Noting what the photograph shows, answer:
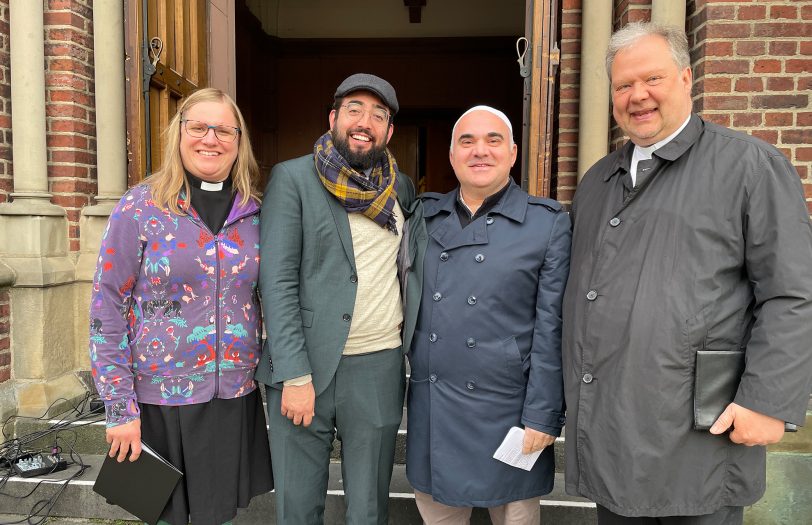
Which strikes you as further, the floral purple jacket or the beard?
the beard

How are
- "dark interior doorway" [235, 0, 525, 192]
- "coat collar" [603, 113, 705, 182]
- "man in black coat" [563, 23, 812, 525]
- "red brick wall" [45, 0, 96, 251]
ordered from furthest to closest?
"dark interior doorway" [235, 0, 525, 192] → "red brick wall" [45, 0, 96, 251] → "coat collar" [603, 113, 705, 182] → "man in black coat" [563, 23, 812, 525]

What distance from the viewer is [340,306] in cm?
201

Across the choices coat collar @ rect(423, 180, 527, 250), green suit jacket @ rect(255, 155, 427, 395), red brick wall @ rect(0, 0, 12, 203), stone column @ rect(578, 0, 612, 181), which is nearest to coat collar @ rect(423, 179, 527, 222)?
coat collar @ rect(423, 180, 527, 250)

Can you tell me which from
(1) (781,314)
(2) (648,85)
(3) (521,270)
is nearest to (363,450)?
(3) (521,270)

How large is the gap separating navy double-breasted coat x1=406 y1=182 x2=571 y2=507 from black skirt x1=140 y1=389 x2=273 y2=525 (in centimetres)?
69

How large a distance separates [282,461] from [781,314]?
1.64 m

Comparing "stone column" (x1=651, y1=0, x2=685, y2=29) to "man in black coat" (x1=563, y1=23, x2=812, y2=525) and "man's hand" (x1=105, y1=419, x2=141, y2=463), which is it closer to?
"man in black coat" (x1=563, y1=23, x2=812, y2=525)

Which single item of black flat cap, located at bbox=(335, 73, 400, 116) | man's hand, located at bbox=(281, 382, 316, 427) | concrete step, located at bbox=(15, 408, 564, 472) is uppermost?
black flat cap, located at bbox=(335, 73, 400, 116)

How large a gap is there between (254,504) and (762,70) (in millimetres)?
3317

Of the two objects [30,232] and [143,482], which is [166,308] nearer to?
[143,482]

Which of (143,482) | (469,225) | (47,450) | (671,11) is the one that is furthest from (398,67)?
(143,482)

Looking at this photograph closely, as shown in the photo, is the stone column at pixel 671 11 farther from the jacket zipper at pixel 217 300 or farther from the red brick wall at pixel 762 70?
the jacket zipper at pixel 217 300

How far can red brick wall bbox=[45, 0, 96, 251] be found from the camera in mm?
A: 3322

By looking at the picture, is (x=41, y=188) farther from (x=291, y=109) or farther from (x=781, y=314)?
(x=291, y=109)
